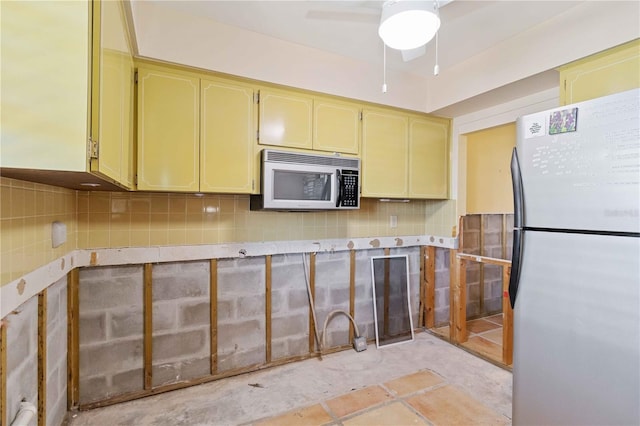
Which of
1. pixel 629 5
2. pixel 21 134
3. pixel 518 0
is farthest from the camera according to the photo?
pixel 518 0

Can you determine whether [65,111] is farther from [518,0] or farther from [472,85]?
[472,85]

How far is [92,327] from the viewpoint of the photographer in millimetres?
2115

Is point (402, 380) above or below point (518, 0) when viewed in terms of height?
below

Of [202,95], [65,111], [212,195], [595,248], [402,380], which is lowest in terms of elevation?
[402,380]

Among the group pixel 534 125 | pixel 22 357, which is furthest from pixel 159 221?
pixel 534 125

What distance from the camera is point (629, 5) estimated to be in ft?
5.54

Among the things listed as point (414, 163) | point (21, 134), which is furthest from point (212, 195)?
point (414, 163)

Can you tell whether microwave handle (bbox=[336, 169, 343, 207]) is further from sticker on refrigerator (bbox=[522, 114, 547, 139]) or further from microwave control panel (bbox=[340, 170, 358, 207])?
sticker on refrigerator (bbox=[522, 114, 547, 139])

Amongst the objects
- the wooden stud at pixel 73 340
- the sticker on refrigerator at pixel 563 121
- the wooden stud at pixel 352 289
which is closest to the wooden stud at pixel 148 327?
the wooden stud at pixel 73 340

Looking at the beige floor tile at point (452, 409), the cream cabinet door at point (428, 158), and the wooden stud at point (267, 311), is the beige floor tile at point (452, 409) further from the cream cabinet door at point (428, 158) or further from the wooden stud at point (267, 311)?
the cream cabinet door at point (428, 158)

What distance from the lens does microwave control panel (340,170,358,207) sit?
252 cm

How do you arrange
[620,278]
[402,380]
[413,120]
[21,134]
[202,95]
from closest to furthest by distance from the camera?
1. [21,134]
2. [620,278]
3. [202,95]
4. [402,380]
5. [413,120]

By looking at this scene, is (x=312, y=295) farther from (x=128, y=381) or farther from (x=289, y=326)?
(x=128, y=381)

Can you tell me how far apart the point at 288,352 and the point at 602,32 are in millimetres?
3099
